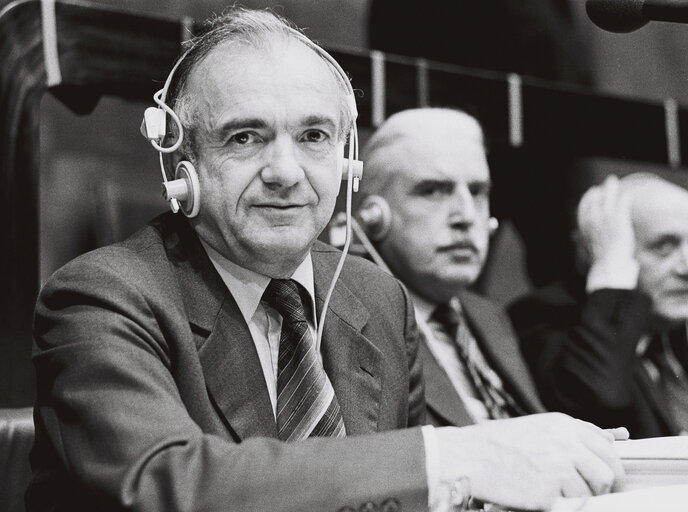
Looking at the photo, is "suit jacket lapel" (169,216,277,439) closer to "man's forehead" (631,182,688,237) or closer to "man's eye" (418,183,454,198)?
"man's eye" (418,183,454,198)

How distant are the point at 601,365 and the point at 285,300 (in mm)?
1245

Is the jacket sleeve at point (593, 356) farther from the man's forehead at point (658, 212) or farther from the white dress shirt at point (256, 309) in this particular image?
the white dress shirt at point (256, 309)

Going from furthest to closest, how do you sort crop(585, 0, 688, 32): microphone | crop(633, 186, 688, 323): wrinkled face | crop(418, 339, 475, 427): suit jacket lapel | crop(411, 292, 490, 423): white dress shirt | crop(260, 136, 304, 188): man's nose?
crop(633, 186, 688, 323): wrinkled face < crop(411, 292, 490, 423): white dress shirt < crop(418, 339, 475, 427): suit jacket lapel < crop(260, 136, 304, 188): man's nose < crop(585, 0, 688, 32): microphone

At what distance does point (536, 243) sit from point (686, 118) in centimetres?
62

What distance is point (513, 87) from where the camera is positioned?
2.89 metres

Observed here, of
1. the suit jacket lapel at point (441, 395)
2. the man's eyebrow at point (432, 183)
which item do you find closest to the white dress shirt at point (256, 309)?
the suit jacket lapel at point (441, 395)

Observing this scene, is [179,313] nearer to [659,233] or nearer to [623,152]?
[659,233]

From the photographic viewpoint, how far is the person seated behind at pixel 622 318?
242 cm

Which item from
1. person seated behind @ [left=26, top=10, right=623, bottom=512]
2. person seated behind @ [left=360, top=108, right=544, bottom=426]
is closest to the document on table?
person seated behind @ [left=26, top=10, right=623, bottom=512]

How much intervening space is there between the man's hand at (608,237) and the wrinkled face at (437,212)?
0.42 meters

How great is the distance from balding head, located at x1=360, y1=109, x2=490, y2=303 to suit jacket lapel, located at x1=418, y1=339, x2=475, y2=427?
0.23 meters

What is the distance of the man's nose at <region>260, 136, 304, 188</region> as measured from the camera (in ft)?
4.38

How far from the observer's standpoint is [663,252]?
271 centimetres

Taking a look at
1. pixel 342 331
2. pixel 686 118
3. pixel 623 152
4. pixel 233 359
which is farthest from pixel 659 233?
pixel 233 359
